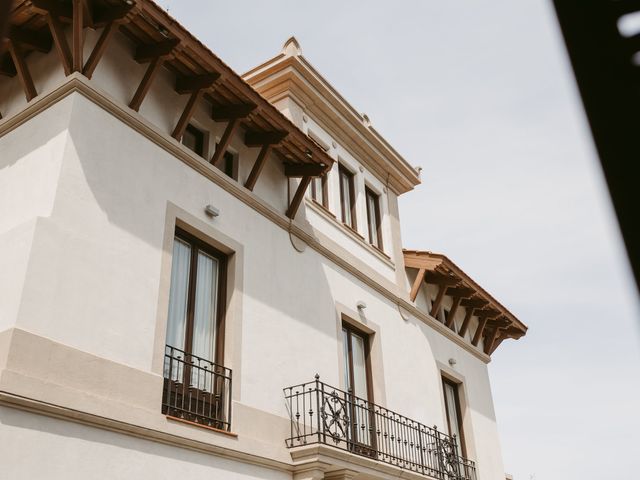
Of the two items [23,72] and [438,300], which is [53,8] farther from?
[438,300]

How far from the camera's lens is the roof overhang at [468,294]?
16.5m

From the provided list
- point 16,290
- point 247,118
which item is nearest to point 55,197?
point 16,290

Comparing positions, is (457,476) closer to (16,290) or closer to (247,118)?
(247,118)

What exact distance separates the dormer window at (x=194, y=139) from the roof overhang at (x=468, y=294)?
23.7ft

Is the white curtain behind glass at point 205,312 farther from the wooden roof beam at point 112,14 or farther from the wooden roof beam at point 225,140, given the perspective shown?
the wooden roof beam at point 112,14

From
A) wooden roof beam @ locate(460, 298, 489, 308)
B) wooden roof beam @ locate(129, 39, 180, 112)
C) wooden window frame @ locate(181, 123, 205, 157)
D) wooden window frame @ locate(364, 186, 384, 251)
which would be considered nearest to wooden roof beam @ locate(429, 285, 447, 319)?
wooden roof beam @ locate(460, 298, 489, 308)

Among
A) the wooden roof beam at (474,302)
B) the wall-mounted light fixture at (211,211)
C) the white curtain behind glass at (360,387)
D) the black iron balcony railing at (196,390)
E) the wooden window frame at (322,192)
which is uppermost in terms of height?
the wooden window frame at (322,192)

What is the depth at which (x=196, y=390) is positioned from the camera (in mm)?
9195

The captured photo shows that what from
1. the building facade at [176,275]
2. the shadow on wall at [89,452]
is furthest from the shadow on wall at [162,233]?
the shadow on wall at [89,452]

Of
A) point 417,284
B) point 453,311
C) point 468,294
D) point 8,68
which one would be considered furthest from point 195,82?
point 468,294

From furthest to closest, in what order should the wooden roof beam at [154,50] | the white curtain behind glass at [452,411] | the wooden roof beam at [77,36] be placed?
the white curtain behind glass at [452,411]
the wooden roof beam at [154,50]
the wooden roof beam at [77,36]

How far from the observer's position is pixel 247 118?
11.2 meters

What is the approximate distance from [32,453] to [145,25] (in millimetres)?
6066

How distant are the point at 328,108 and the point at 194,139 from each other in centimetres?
452
